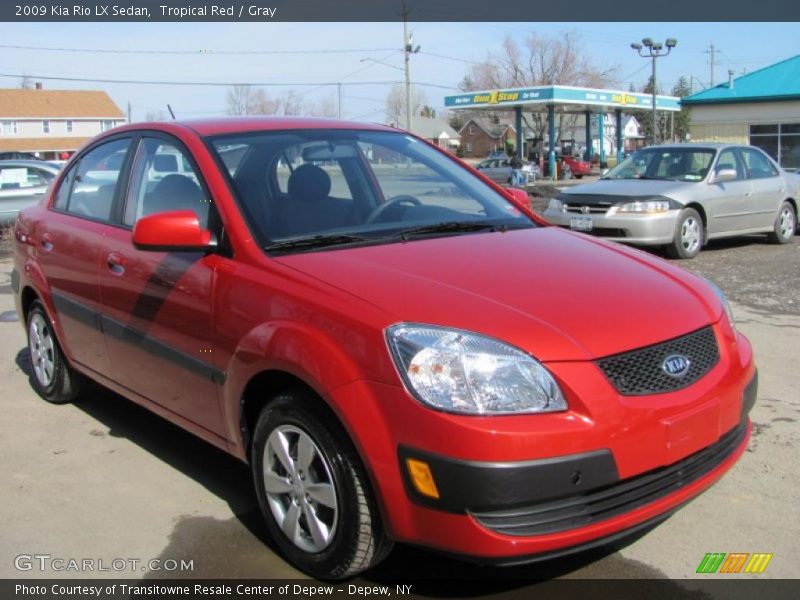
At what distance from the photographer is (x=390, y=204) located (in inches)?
151

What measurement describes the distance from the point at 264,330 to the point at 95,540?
4.19 feet

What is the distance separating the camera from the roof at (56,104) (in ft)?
221

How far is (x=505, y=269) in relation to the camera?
10.2 ft

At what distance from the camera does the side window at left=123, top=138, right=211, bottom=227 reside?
3.64 m

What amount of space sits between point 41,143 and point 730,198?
2695 inches

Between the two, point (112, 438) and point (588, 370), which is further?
point (112, 438)

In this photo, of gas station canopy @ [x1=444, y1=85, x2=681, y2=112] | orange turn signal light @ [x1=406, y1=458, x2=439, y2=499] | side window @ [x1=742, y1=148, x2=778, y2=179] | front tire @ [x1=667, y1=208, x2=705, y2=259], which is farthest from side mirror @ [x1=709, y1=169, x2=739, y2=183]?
gas station canopy @ [x1=444, y1=85, x2=681, y2=112]

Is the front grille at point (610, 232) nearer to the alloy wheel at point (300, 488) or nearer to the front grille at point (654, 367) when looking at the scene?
the front grille at point (654, 367)

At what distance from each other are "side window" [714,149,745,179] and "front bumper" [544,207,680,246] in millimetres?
1422

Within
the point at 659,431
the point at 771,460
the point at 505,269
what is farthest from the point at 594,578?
the point at 771,460

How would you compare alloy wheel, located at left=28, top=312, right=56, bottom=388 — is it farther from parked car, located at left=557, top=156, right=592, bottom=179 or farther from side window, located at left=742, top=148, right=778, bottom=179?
parked car, located at left=557, top=156, right=592, bottom=179

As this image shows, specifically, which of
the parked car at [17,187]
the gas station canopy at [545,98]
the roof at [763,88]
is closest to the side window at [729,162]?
the parked car at [17,187]

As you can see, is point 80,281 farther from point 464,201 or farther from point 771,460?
point 771,460

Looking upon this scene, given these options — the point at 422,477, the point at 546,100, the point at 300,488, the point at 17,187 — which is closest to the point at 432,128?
the point at 546,100
